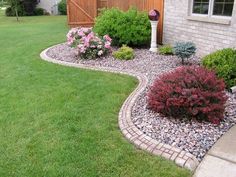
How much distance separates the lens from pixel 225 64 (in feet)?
17.3

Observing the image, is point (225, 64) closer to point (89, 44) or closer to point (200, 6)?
point (200, 6)

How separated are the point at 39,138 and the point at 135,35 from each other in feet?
17.2

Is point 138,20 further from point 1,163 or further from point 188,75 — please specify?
point 1,163

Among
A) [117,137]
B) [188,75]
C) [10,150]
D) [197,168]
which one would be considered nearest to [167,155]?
[197,168]

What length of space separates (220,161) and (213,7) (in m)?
4.65

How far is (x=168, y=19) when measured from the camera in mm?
8336

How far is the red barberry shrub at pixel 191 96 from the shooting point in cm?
390

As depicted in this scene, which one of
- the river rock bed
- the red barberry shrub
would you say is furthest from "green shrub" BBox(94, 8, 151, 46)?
the red barberry shrub

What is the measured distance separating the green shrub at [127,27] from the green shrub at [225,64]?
3.04 metres

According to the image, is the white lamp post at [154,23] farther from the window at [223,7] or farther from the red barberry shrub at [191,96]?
the red barberry shrub at [191,96]

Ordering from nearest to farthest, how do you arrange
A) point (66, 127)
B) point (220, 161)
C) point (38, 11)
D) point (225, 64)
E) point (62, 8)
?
point (220, 161), point (66, 127), point (225, 64), point (62, 8), point (38, 11)

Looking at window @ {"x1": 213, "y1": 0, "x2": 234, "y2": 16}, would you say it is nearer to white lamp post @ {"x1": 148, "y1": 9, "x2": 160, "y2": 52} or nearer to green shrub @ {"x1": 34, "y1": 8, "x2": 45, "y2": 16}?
white lamp post @ {"x1": 148, "y1": 9, "x2": 160, "y2": 52}

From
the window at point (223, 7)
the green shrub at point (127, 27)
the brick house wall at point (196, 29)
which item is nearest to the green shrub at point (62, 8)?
the green shrub at point (127, 27)

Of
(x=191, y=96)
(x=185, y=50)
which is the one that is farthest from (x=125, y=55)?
(x=191, y=96)
